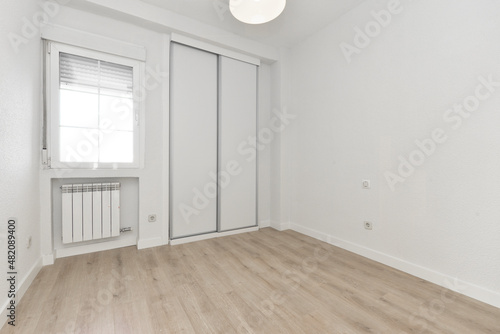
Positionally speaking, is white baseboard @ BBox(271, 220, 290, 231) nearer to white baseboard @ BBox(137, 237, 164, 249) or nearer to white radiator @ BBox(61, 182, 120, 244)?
white baseboard @ BBox(137, 237, 164, 249)

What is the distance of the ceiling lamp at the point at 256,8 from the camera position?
2121 millimetres

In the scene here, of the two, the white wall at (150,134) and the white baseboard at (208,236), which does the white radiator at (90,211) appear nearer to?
the white wall at (150,134)

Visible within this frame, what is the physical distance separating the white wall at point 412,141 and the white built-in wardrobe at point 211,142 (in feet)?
3.18

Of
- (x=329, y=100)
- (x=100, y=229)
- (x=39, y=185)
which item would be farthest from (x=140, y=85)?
(x=329, y=100)

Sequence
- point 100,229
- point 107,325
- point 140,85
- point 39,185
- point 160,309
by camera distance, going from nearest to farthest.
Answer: point 107,325, point 160,309, point 39,185, point 100,229, point 140,85

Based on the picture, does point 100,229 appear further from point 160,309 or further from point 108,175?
point 160,309

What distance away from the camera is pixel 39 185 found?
7.65 ft

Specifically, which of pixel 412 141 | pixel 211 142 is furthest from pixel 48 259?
pixel 412 141

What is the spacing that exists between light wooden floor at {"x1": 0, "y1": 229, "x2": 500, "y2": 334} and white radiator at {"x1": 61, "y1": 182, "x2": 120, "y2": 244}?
0.26m

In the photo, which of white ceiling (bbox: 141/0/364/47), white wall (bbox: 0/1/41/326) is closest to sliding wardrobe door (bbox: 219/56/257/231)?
white ceiling (bbox: 141/0/364/47)

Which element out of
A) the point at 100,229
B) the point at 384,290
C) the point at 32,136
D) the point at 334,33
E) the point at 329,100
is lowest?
the point at 384,290

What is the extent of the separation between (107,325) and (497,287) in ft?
9.22

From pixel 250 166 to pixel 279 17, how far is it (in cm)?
205

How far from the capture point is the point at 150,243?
287 centimetres
